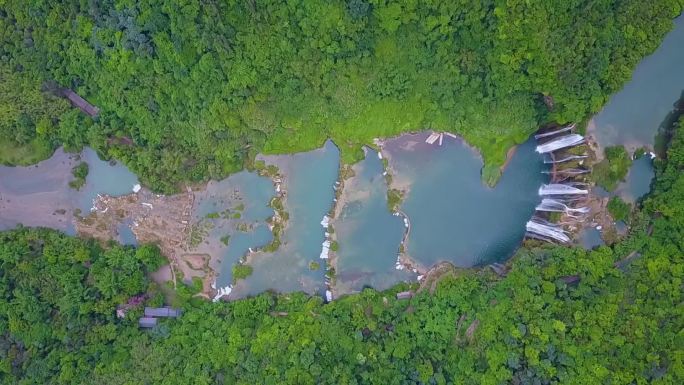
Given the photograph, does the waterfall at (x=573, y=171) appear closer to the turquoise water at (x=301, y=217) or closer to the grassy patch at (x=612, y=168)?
the grassy patch at (x=612, y=168)

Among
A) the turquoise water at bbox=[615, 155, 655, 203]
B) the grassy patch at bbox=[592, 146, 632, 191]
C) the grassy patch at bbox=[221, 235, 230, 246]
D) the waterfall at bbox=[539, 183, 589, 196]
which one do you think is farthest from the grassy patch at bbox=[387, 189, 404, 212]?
the turquoise water at bbox=[615, 155, 655, 203]

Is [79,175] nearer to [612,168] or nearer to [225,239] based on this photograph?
[225,239]

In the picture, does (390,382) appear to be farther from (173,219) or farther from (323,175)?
(173,219)

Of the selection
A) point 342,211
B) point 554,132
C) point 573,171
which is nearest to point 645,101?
point 554,132

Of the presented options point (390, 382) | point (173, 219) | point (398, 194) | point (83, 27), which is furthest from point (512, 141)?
point (83, 27)

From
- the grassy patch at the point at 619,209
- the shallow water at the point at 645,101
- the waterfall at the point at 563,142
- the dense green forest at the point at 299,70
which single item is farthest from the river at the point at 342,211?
the shallow water at the point at 645,101
